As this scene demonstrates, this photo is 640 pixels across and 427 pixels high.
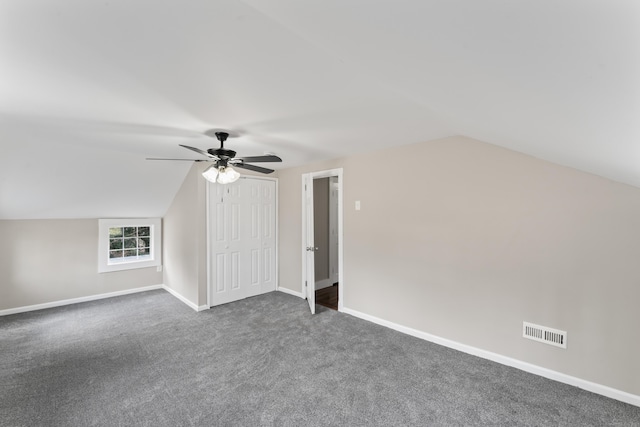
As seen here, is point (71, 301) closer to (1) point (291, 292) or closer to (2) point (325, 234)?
(1) point (291, 292)

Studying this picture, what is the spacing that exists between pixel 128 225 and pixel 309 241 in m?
3.37

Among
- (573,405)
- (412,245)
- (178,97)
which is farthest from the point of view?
(412,245)

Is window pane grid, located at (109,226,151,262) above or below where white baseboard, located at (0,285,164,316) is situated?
above

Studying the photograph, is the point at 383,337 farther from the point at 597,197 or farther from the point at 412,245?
the point at 597,197

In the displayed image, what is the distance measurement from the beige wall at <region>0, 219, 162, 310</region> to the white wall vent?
572 cm

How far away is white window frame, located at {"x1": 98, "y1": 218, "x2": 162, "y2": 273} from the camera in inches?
180

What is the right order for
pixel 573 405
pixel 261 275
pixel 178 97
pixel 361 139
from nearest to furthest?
pixel 178 97 < pixel 573 405 < pixel 361 139 < pixel 261 275

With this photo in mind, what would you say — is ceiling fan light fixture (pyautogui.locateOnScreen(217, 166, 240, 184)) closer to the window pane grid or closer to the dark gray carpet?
the dark gray carpet

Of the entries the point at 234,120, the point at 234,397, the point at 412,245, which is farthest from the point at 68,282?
the point at 412,245

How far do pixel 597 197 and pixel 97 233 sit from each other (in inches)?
250

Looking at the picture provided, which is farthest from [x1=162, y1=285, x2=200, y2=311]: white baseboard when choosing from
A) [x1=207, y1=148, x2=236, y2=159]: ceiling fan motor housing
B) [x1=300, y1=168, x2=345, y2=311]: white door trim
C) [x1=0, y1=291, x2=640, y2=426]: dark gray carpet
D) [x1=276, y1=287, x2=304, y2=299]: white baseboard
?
[x1=207, y1=148, x2=236, y2=159]: ceiling fan motor housing

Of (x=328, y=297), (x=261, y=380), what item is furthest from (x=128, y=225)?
(x=261, y=380)

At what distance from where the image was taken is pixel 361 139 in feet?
9.73

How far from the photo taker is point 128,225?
4.87m
